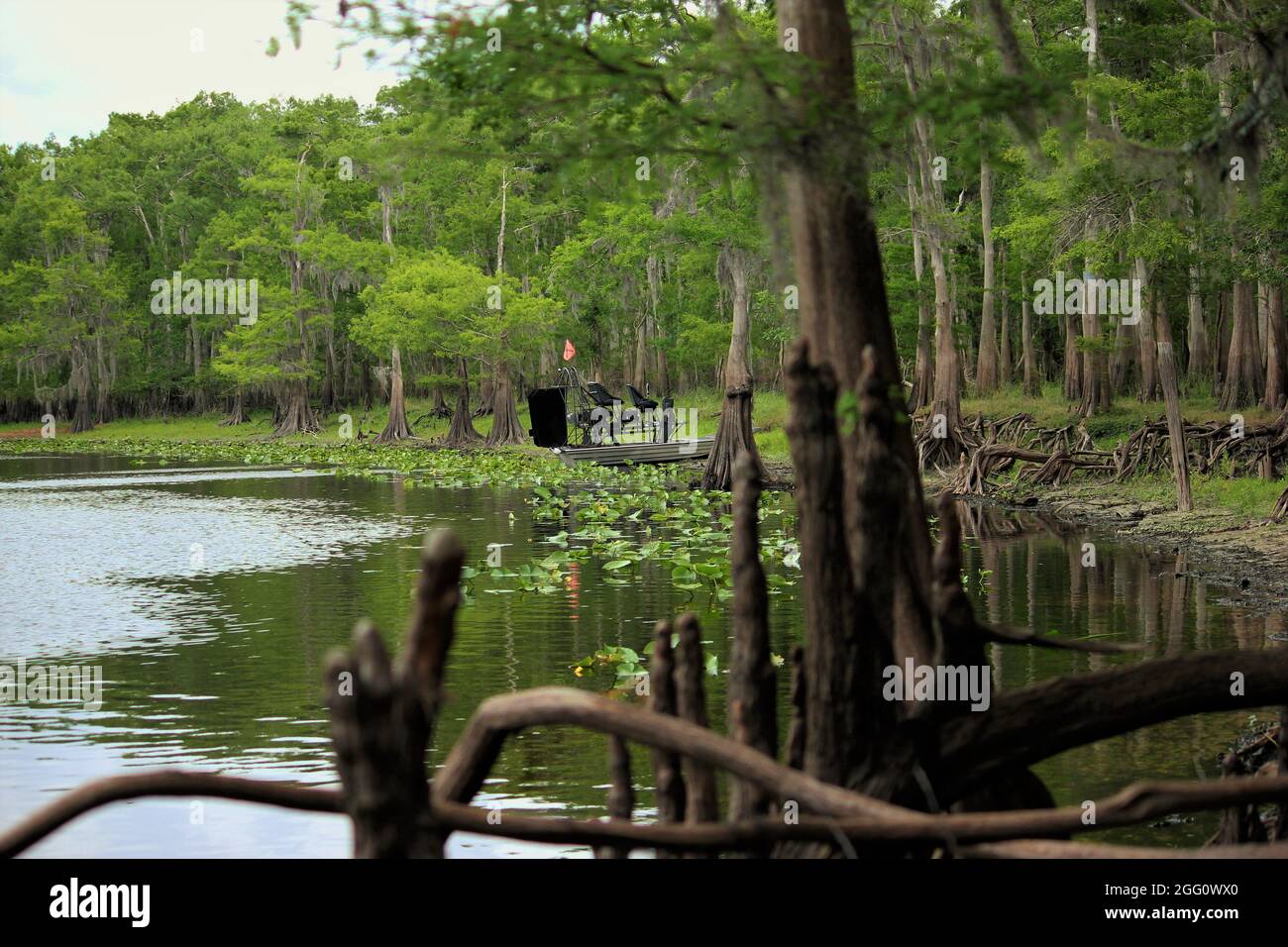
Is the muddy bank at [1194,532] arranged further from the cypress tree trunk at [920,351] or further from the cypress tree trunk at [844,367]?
the cypress tree trunk at [844,367]

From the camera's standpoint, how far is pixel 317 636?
13625mm

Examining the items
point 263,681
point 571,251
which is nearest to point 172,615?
point 263,681

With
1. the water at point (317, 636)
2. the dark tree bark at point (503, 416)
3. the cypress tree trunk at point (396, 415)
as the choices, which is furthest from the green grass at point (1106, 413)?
the cypress tree trunk at point (396, 415)

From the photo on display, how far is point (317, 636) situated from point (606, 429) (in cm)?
3057

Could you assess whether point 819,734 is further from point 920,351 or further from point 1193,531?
point 920,351

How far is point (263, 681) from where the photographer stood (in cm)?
1158

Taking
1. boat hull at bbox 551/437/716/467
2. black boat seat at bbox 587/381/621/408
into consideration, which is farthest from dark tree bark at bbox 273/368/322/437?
boat hull at bbox 551/437/716/467

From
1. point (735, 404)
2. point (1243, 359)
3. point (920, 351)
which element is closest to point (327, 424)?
point (920, 351)

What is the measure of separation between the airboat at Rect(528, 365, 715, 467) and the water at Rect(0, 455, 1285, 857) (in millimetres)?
12053

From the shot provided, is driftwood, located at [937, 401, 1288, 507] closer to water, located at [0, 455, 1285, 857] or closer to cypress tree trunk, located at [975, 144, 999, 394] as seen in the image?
water, located at [0, 455, 1285, 857]

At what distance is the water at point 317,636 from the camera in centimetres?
802

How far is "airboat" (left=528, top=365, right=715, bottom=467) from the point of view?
3956 centimetres
